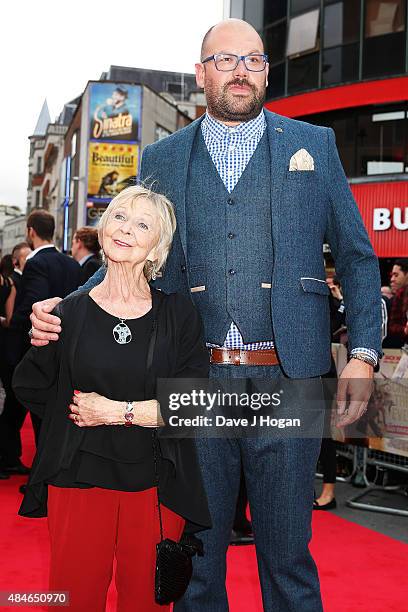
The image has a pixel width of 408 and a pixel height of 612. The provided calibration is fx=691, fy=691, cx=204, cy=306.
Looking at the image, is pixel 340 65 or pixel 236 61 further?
pixel 340 65

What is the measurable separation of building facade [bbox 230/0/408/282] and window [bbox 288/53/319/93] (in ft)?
0.09

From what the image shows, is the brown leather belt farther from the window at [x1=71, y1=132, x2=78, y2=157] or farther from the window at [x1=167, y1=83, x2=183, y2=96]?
the window at [x1=167, y1=83, x2=183, y2=96]

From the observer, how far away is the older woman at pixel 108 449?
2232 millimetres

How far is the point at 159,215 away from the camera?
2449 millimetres

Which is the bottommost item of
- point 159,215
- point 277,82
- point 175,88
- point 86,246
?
point 159,215

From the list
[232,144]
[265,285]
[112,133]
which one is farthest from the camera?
[112,133]

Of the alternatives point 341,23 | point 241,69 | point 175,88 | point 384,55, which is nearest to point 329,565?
point 241,69

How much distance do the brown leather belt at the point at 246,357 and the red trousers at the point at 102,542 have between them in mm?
506

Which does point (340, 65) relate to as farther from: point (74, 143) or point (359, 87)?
point (74, 143)

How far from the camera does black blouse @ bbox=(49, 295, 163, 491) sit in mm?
2230

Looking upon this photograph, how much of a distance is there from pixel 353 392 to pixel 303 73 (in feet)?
62.4

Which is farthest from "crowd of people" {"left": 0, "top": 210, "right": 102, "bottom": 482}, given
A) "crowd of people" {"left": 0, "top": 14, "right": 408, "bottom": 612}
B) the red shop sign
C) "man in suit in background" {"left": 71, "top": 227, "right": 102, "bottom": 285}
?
the red shop sign

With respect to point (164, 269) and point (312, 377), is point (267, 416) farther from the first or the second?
point (164, 269)

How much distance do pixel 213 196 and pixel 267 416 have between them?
0.81m
